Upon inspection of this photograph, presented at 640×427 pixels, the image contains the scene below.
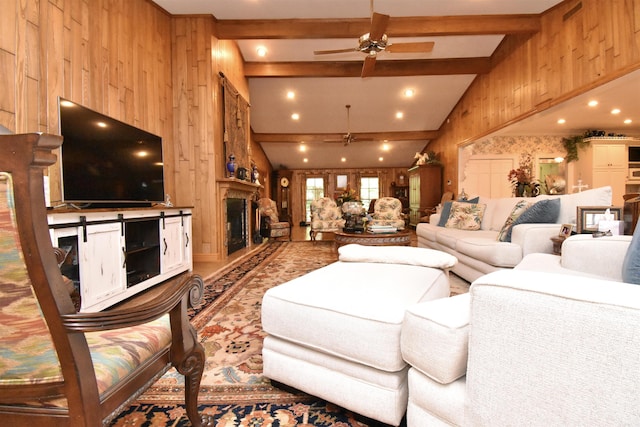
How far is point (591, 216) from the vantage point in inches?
84.0

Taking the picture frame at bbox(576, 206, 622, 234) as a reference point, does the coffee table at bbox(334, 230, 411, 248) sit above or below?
below

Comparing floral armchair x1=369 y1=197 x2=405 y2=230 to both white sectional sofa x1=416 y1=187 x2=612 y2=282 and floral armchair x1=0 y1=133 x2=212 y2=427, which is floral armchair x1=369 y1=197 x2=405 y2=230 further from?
floral armchair x1=0 y1=133 x2=212 y2=427

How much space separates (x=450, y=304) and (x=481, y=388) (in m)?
0.27

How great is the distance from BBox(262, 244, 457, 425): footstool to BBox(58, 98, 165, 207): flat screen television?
6.51ft

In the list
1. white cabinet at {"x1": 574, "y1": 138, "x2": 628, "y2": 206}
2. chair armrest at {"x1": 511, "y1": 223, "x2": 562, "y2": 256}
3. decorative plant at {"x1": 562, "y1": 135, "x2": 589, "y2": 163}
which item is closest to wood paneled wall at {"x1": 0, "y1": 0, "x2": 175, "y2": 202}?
chair armrest at {"x1": 511, "y1": 223, "x2": 562, "y2": 256}

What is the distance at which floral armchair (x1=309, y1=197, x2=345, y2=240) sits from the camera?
629cm

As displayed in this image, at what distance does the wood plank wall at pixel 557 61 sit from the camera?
10.6 ft

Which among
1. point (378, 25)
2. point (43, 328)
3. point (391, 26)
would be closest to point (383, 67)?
point (391, 26)

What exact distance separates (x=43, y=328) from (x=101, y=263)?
1.96 meters

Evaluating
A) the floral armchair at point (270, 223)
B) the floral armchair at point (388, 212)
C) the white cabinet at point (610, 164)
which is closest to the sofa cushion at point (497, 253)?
the floral armchair at point (388, 212)

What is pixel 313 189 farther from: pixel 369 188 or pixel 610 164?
pixel 610 164

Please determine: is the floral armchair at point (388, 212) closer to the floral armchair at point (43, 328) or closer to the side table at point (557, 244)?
the side table at point (557, 244)

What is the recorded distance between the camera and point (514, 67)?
5184 mm

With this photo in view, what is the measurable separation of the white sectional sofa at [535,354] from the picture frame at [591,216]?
182 centimetres
